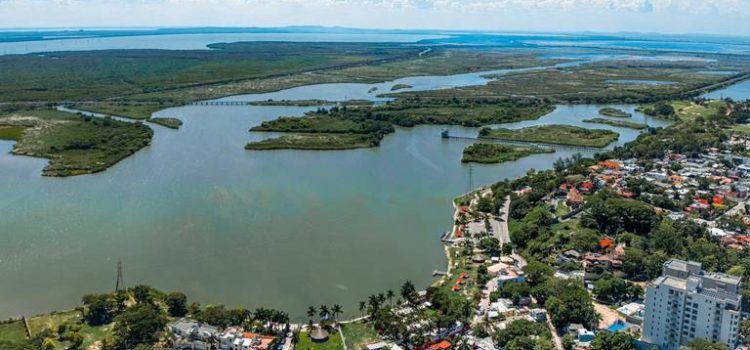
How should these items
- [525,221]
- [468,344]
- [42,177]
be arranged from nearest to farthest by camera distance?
1. [468,344]
2. [525,221]
3. [42,177]

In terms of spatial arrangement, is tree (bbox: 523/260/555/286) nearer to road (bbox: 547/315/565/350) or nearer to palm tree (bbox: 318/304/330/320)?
road (bbox: 547/315/565/350)

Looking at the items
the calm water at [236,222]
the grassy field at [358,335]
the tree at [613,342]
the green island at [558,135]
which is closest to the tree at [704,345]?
the tree at [613,342]

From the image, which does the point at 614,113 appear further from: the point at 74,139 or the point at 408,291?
the point at 74,139

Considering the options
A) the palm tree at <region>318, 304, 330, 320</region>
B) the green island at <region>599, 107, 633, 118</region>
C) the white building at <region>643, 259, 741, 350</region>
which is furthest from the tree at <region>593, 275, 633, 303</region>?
the green island at <region>599, 107, 633, 118</region>

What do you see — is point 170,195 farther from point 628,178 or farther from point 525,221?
point 628,178

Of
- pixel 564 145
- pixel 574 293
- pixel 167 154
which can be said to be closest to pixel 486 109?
pixel 564 145

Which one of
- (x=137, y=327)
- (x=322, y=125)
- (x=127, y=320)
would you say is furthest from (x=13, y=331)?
(x=322, y=125)
